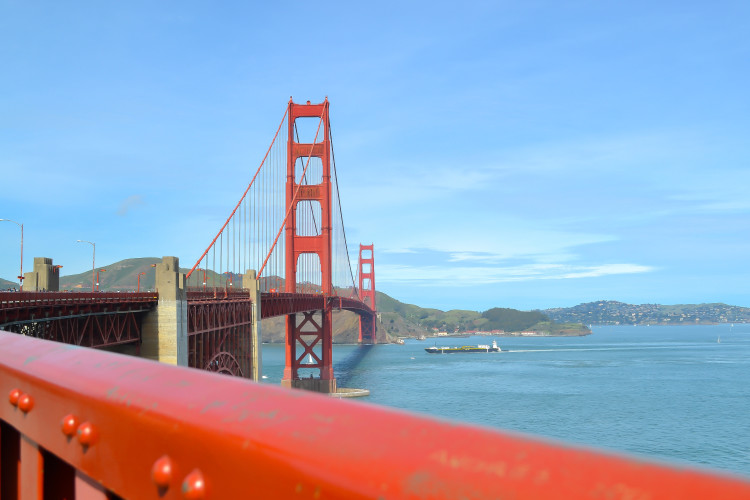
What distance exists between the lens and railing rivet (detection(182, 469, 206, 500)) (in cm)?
95

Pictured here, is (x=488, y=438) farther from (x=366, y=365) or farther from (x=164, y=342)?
(x=366, y=365)

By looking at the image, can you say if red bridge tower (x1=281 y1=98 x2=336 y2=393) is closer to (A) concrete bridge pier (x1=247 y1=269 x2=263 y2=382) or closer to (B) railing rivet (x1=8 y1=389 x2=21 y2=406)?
(A) concrete bridge pier (x1=247 y1=269 x2=263 y2=382)

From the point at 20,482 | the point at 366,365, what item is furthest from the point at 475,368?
the point at 20,482

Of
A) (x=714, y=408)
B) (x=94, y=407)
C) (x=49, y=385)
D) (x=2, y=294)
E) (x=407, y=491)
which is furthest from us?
(x=714, y=408)

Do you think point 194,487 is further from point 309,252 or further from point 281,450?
point 309,252

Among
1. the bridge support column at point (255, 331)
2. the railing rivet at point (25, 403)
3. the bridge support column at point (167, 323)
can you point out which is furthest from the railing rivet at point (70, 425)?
the bridge support column at point (255, 331)

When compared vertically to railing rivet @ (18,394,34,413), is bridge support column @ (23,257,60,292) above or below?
above

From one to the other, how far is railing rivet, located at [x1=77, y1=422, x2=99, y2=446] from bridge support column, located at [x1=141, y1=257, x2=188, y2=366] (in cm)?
2417

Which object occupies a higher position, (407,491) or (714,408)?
(407,491)

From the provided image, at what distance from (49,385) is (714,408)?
6524cm

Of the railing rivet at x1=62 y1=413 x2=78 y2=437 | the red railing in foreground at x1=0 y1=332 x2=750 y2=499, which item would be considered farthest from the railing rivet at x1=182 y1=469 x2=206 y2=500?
the railing rivet at x1=62 y1=413 x2=78 y2=437

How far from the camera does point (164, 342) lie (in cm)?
2484

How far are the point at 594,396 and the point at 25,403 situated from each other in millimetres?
66992

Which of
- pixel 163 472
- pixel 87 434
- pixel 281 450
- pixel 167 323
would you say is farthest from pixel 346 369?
pixel 281 450
